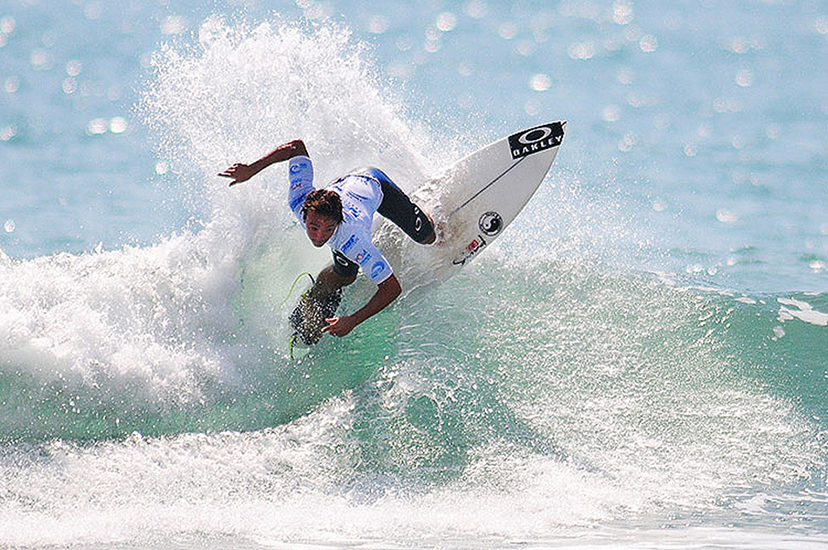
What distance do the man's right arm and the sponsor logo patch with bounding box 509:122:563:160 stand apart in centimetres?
205

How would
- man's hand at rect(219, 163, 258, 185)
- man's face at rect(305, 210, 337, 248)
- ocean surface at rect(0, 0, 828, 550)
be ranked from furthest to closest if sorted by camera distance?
man's hand at rect(219, 163, 258, 185) → man's face at rect(305, 210, 337, 248) → ocean surface at rect(0, 0, 828, 550)

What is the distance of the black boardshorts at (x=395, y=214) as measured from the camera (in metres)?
7.30

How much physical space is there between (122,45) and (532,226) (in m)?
16.7

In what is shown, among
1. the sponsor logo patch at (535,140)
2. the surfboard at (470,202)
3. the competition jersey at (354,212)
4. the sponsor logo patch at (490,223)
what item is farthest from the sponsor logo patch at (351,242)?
the sponsor logo patch at (535,140)

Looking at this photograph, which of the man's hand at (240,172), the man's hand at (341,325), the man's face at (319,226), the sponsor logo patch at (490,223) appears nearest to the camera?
the man's face at (319,226)

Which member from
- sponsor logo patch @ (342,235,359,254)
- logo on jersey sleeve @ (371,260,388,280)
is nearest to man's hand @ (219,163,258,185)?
sponsor logo patch @ (342,235,359,254)

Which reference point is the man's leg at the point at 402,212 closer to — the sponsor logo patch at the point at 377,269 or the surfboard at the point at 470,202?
the surfboard at the point at 470,202

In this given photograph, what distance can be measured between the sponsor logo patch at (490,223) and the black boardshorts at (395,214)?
2.07ft

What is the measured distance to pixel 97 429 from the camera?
6.80 metres

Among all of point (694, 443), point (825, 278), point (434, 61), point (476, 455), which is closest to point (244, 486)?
point (476, 455)

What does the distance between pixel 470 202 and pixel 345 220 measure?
6.20 feet

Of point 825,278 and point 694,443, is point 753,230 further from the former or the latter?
point 694,443

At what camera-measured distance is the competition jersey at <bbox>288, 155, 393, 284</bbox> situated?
6.65 m

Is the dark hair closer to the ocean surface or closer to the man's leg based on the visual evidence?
the man's leg
